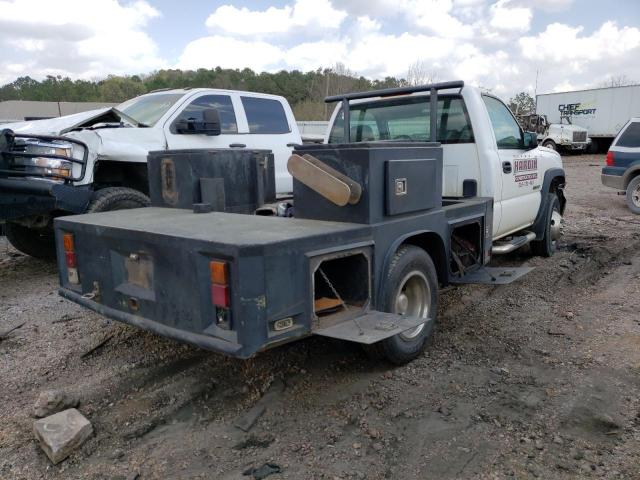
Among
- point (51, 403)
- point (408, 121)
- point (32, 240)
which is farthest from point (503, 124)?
point (32, 240)

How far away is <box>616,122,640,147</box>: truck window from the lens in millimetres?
11812

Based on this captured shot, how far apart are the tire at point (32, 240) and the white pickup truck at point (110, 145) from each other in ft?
0.04

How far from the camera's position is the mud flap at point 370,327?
308 cm

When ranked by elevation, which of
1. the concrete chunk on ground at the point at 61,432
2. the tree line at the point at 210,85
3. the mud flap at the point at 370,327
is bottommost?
the concrete chunk on ground at the point at 61,432

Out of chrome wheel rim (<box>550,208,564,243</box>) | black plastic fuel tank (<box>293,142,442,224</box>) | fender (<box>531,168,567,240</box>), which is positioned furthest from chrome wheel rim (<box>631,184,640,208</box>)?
black plastic fuel tank (<box>293,142,442,224</box>)

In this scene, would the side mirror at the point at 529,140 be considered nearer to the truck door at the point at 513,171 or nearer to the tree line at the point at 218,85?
the truck door at the point at 513,171

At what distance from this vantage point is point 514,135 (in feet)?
19.5

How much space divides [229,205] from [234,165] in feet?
1.07

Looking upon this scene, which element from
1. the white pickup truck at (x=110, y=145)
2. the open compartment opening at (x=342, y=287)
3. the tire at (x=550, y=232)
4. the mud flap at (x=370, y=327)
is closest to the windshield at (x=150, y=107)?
the white pickup truck at (x=110, y=145)

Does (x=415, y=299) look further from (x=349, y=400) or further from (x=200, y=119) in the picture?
(x=200, y=119)

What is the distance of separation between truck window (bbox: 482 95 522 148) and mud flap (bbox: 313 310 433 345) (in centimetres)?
286

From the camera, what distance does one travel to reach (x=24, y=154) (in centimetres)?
551

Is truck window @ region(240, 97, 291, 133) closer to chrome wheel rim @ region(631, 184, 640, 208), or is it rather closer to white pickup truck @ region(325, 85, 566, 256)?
white pickup truck @ region(325, 85, 566, 256)

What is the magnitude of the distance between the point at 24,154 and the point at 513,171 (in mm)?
4972
